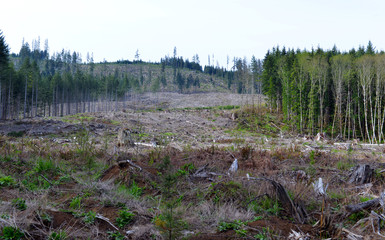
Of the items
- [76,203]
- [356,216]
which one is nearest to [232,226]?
[356,216]

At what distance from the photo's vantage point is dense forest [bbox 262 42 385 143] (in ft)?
107

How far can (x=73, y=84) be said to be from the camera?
233 feet

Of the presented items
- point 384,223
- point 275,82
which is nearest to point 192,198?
point 384,223

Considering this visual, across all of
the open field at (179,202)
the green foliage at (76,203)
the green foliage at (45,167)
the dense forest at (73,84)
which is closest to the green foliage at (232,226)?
the open field at (179,202)

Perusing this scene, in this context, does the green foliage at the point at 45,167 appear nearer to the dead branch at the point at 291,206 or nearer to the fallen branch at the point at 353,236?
the dead branch at the point at 291,206

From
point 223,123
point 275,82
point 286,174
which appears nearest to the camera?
point 286,174

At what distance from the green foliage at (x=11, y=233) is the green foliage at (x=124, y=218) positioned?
50.9 inches

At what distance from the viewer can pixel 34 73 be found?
55.8 m

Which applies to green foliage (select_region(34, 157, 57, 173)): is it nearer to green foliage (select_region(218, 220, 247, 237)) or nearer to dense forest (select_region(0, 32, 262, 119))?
green foliage (select_region(218, 220, 247, 237))

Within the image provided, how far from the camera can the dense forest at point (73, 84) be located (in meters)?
52.4

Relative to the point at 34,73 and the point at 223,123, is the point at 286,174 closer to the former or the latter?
the point at 223,123

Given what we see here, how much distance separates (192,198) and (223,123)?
122 feet

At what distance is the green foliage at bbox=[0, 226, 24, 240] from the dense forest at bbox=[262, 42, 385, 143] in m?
35.5

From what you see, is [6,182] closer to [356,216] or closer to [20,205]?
[20,205]
